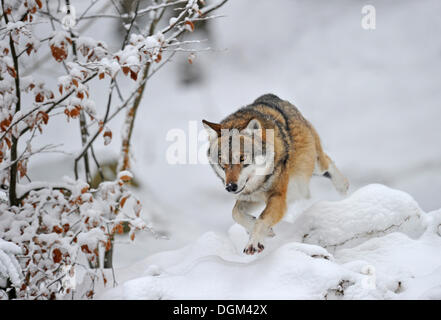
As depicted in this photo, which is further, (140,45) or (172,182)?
(172,182)

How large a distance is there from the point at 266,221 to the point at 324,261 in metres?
0.47

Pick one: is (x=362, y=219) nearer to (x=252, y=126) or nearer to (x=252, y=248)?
(x=252, y=248)

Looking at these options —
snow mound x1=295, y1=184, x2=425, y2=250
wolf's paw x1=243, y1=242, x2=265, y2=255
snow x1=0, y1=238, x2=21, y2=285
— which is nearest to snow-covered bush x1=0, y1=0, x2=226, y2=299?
snow x1=0, y1=238, x2=21, y2=285

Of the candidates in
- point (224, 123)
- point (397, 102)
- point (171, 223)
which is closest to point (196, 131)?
point (224, 123)

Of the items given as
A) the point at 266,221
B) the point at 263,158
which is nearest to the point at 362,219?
the point at 266,221

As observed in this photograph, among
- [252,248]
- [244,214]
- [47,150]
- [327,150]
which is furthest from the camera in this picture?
[327,150]

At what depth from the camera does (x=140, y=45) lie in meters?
2.54

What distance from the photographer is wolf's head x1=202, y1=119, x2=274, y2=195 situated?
8.25 feet

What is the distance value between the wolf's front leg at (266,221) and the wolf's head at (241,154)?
0.15 m

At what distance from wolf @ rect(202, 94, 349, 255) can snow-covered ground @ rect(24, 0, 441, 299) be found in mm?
217

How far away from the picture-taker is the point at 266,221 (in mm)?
2689

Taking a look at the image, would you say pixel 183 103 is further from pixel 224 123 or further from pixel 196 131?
pixel 224 123

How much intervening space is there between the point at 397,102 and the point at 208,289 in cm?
281
